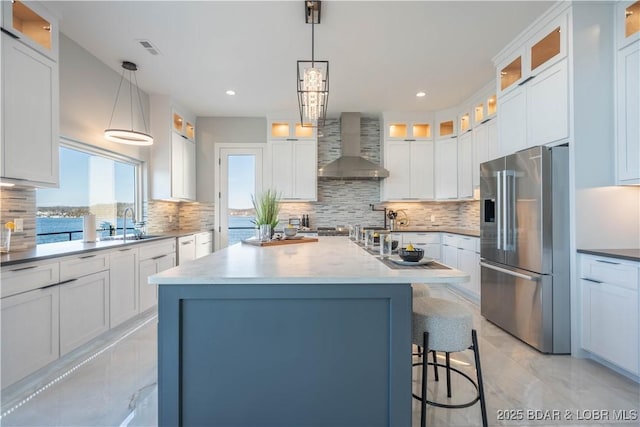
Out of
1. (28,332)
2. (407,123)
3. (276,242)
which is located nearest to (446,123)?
(407,123)

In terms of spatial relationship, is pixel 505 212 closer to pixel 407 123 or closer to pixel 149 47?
pixel 407 123

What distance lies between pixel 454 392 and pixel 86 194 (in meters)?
4.03

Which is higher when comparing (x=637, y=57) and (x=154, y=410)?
(x=637, y=57)

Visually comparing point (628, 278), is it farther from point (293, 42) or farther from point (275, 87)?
point (275, 87)

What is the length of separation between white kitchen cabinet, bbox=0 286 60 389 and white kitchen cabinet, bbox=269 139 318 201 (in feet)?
11.7

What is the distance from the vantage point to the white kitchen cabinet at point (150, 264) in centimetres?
347

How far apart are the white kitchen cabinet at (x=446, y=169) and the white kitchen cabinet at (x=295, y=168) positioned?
2.06m

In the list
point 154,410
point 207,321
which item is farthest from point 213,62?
point 154,410

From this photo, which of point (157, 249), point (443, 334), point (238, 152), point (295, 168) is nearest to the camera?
point (443, 334)

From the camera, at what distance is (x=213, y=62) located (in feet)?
11.7

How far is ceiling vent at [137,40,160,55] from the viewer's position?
316cm

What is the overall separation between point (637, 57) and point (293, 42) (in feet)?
9.17

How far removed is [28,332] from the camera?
6.94ft

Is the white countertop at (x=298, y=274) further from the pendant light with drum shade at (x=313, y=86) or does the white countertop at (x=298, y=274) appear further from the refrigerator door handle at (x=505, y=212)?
the refrigerator door handle at (x=505, y=212)
